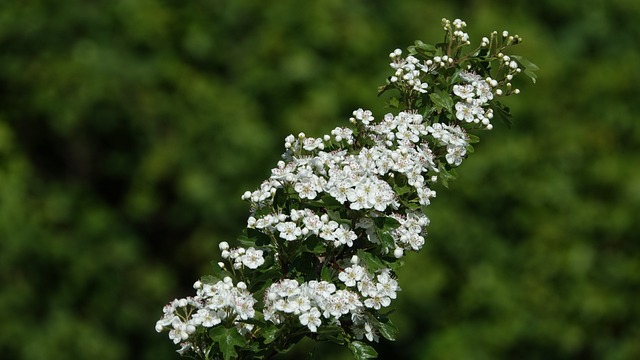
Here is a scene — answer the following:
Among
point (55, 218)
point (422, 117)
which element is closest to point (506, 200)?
point (55, 218)

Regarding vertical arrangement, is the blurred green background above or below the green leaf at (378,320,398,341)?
above

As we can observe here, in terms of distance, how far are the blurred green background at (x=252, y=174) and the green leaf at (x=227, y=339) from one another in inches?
192

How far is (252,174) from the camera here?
7301 millimetres

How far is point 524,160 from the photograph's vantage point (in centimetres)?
766

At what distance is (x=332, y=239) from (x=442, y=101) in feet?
1.84

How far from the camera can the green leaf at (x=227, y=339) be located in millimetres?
2387

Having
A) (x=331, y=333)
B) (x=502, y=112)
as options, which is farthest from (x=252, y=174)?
(x=331, y=333)

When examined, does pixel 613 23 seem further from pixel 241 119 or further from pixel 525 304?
pixel 241 119

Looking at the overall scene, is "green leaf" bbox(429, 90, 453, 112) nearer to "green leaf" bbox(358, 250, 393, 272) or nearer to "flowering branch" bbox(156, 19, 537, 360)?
"flowering branch" bbox(156, 19, 537, 360)

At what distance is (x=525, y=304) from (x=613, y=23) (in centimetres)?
251

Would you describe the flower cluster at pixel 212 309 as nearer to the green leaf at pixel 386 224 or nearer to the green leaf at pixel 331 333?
the green leaf at pixel 331 333

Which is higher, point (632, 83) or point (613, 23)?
point (613, 23)

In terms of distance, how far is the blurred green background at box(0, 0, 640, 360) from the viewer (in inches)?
287

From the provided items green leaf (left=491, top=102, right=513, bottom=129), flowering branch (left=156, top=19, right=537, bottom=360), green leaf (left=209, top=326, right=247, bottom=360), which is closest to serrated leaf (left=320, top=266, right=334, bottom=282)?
flowering branch (left=156, top=19, right=537, bottom=360)
